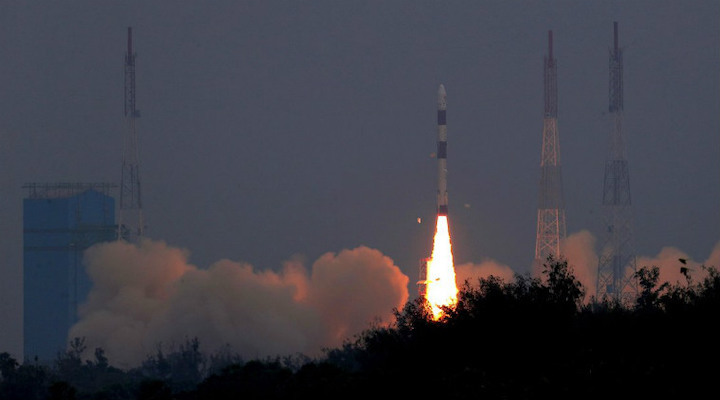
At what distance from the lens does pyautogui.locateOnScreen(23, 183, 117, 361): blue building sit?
598 feet

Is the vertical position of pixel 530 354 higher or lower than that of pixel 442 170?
lower

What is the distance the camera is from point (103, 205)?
189 metres

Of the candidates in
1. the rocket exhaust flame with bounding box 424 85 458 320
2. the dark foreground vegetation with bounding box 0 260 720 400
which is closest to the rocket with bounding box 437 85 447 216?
the rocket exhaust flame with bounding box 424 85 458 320

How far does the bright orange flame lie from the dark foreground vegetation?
3408cm

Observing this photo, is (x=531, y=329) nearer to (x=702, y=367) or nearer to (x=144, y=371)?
(x=702, y=367)

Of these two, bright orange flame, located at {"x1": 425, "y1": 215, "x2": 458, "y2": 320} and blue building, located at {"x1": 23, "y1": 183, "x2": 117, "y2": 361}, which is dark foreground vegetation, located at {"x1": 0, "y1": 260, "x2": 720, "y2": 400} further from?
blue building, located at {"x1": 23, "y1": 183, "x2": 117, "y2": 361}

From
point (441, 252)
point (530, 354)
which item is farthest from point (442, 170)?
point (530, 354)

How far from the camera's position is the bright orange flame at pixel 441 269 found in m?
125

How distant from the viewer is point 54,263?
599ft

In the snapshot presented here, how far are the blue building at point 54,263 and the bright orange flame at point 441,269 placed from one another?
197 feet

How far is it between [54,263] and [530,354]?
12068 centimetres

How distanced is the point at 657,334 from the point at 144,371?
66926 millimetres

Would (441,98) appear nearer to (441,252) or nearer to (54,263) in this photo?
(441,252)

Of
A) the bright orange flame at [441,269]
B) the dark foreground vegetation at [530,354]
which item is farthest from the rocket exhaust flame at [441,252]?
the dark foreground vegetation at [530,354]
